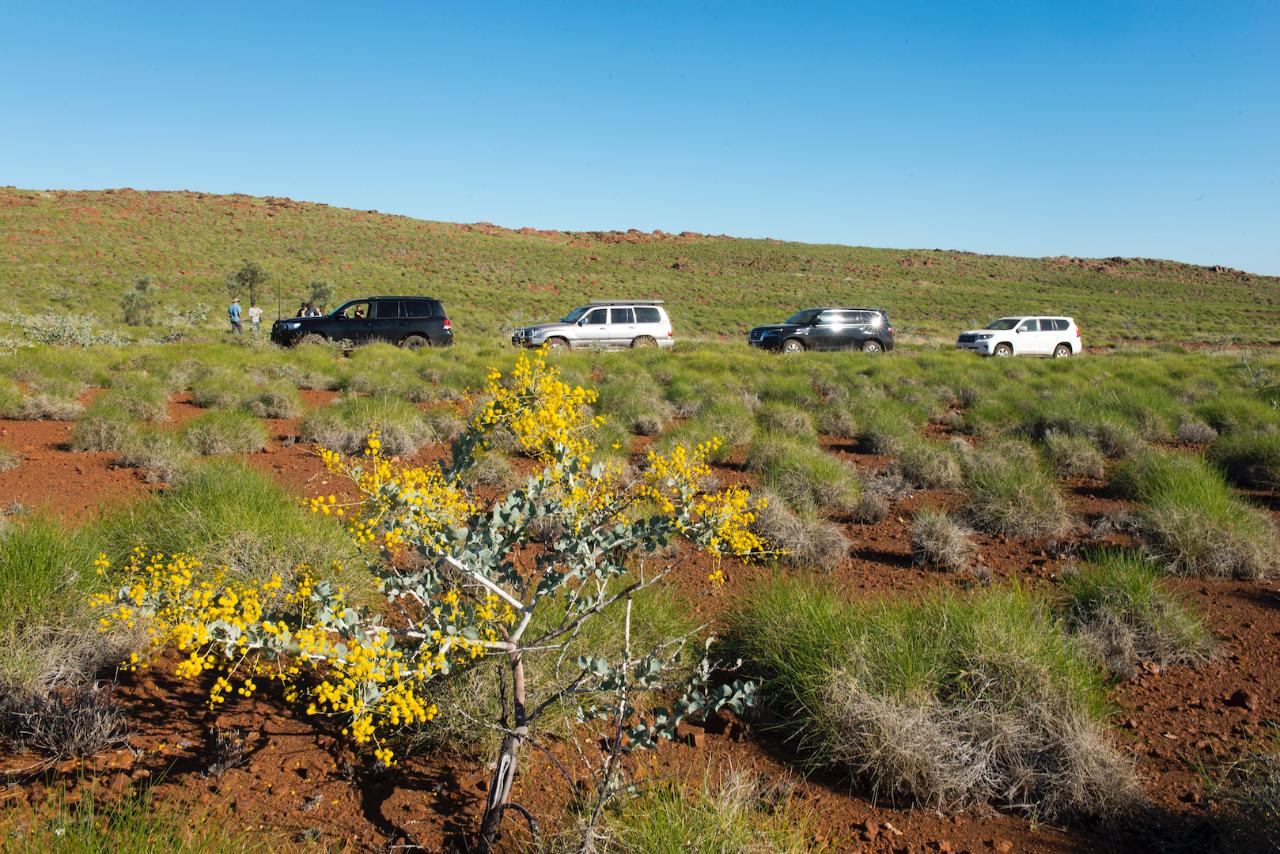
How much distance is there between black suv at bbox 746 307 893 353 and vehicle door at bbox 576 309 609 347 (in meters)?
4.71

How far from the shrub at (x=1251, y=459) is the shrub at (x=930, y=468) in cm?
317

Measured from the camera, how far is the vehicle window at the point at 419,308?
20.8 m

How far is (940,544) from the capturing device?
636 centimetres

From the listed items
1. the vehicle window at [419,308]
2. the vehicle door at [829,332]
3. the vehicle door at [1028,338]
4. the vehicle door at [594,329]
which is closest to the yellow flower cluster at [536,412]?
the vehicle door at [594,329]

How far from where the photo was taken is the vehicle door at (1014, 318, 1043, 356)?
2530 cm

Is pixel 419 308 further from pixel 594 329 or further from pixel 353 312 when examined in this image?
pixel 594 329

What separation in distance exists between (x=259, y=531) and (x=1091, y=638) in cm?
508

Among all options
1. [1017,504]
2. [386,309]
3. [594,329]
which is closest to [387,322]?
[386,309]

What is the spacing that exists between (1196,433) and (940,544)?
7418 millimetres

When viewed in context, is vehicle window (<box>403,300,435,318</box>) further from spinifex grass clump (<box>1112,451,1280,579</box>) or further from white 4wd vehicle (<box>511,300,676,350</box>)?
spinifex grass clump (<box>1112,451,1280,579</box>)

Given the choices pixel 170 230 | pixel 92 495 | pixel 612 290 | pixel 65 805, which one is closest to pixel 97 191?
pixel 170 230

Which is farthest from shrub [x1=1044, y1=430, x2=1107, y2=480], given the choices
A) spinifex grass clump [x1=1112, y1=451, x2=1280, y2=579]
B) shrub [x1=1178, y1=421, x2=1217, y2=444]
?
shrub [x1=1178, y1=421, x2=1217, y2=444]

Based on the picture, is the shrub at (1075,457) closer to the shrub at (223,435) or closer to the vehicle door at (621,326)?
the shrub at (223,435)

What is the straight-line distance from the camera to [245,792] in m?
3.16
